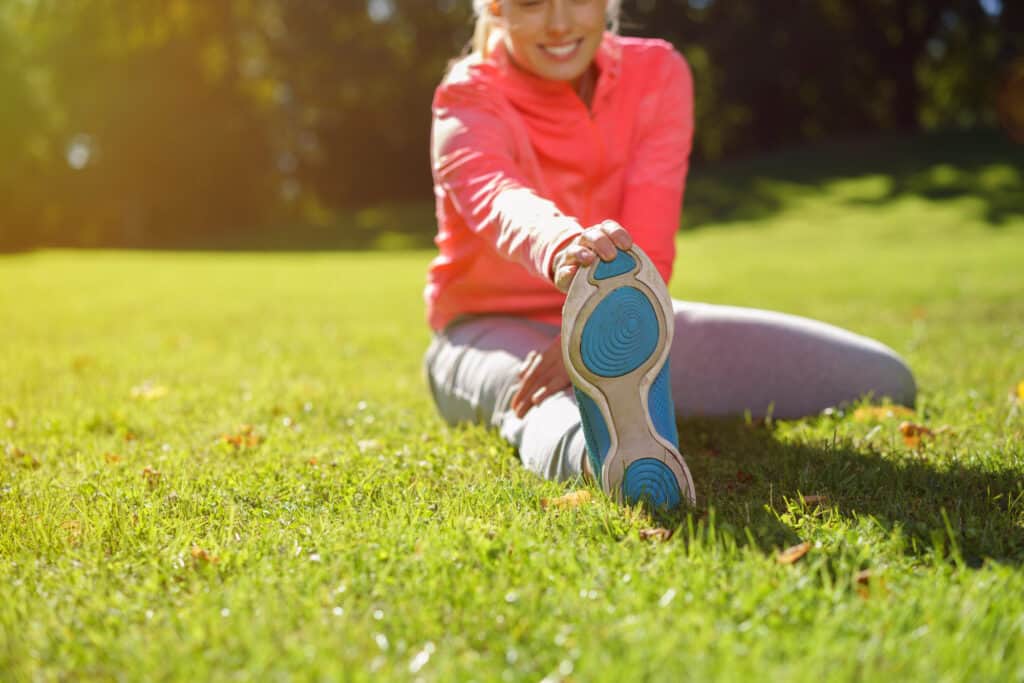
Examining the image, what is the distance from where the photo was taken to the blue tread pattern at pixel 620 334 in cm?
238

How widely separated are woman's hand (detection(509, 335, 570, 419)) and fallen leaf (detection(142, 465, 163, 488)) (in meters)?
1.09

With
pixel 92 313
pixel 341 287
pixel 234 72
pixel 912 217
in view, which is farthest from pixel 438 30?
pixel 92 313

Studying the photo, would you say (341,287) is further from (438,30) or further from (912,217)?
(438,30)

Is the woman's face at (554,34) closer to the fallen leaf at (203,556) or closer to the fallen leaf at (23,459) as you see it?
the fallen leaf at (203,556)

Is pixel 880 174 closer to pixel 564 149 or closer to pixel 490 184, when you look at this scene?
pixel 564 149

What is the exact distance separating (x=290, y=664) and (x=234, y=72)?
32.8 meters

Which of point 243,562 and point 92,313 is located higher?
point 243,562

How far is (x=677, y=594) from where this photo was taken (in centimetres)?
194

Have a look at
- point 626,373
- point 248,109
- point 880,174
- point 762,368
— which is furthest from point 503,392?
point 248,109

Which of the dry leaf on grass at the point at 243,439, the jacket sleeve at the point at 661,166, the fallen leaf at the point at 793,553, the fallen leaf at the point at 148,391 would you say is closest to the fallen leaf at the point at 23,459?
the dry leaf on grass at the point at 243,439

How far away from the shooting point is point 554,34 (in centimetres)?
335

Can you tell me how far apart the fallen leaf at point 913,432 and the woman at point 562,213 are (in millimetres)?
479

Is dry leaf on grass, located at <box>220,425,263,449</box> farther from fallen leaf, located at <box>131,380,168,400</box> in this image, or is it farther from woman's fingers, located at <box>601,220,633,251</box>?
woman's fingers, located at <box>601,220,633,251</box>

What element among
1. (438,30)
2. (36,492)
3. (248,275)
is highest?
(438,30)
